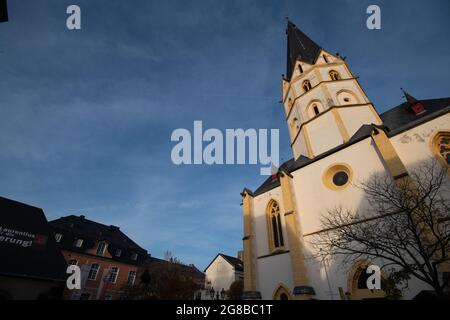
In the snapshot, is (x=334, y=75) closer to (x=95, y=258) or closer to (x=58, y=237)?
(x=95, y=258)

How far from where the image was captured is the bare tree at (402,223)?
8.09 meters

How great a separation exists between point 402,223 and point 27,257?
23.0m

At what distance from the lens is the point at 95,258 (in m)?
26.2

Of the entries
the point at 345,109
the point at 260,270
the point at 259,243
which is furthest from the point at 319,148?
the point at 260,270

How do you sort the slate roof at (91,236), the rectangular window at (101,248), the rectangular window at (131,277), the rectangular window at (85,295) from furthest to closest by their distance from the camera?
the rectangular window at (131,277) → the rectangular window at (101,248) → the slate roof at (91,236) → the rectangular window at (85,295)

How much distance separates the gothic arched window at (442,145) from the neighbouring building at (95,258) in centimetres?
2904

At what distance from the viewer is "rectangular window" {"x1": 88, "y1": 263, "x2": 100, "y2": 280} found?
987 inches

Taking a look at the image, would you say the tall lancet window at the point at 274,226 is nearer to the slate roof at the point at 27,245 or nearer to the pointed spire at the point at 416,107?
the pointed spire at the point at 416,107

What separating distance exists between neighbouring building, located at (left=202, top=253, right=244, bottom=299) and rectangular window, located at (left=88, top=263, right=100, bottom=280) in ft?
55.9

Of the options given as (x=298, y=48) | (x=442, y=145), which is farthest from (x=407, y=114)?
(x=298, y=48)

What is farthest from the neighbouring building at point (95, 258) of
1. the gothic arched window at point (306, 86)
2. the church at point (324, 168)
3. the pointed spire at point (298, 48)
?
the pointed spire at point (298, 48)

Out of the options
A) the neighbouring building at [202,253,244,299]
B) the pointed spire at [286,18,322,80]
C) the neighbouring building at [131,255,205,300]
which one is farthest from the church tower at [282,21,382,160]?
the neighbouring building at [202,253,244,299]

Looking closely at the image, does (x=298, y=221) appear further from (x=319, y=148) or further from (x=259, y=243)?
(x=319, y=148)
